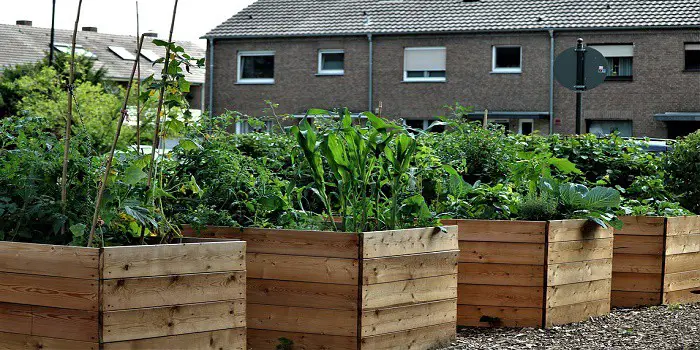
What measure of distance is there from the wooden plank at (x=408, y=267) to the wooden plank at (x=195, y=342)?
89cm

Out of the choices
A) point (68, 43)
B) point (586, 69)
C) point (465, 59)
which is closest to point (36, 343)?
point (586, 69)

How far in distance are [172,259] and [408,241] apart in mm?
1668

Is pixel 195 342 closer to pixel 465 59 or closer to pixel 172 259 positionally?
pixel 172 259

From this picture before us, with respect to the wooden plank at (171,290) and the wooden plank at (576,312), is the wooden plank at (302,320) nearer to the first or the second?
the wooden plank at (171,290)

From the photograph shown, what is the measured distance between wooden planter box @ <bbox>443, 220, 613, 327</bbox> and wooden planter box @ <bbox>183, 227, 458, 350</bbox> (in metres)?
1.07

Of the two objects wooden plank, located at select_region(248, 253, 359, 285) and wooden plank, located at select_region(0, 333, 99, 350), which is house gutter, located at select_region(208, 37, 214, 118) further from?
wooden plank, located at select_region(0, 333, 99, 350)

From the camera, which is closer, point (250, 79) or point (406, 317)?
point (406, 317)

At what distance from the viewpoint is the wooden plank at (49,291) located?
17.1 ft

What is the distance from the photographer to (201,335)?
5570mm

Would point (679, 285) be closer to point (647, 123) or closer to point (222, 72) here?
point (647, 123)

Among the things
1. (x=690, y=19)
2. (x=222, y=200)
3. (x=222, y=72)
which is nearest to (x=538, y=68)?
(x=690, y=19)

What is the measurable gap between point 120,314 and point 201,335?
1.64 ft

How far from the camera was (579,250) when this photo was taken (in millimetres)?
8055

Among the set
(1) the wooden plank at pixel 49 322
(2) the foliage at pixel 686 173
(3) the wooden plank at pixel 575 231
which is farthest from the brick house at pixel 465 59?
(1) the wooden plank at pixel 49 322
